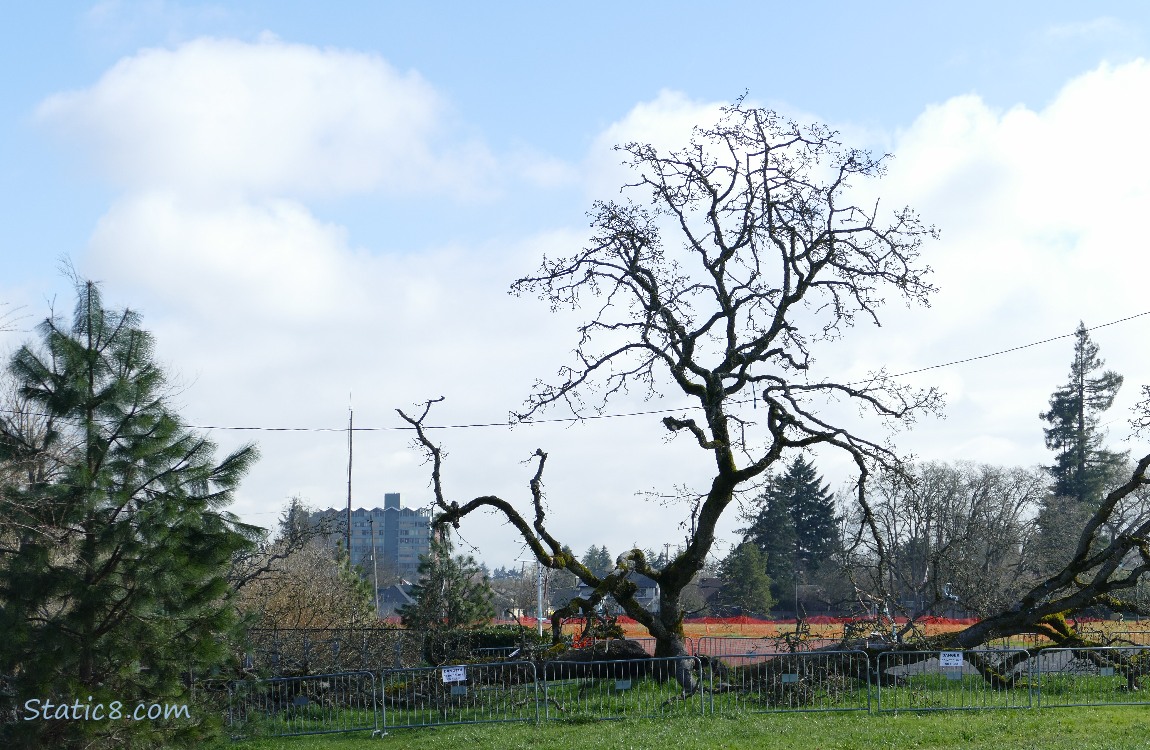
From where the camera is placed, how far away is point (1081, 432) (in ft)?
219

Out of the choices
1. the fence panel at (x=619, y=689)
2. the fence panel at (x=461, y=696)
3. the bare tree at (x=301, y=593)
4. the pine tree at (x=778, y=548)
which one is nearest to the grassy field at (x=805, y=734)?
the fence panel at (x=619, y=689)

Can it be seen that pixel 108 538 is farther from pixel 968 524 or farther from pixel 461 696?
pixel 968 524

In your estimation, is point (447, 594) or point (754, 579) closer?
point (447, 594)

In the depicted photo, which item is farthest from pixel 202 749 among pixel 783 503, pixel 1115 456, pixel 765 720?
pixel 1115 456

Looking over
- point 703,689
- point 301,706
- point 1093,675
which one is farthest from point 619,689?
point 1093,675

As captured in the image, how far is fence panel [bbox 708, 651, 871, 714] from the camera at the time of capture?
17.2 m

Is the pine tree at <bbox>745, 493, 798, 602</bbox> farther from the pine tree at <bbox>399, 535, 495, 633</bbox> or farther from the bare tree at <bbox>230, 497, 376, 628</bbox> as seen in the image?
the bare tree at <bbox>230, 497, 376, 628</bbox>

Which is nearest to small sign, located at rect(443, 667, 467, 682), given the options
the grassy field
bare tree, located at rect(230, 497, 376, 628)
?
the grassy field

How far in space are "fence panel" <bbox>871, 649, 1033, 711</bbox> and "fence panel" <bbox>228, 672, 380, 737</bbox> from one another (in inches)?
323

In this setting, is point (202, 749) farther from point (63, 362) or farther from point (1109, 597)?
point (1109, 597)

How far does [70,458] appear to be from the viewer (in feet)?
38.3

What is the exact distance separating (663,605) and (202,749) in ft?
32.0

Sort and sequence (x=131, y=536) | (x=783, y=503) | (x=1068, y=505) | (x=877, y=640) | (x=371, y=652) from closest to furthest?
(x=131, y=536) < (x=877, y=640) < (x=371, y=652) < (x=1068, y=505) < (x=783, y=503)

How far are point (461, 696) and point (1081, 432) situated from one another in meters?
58.7
